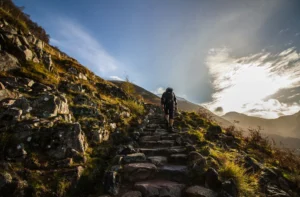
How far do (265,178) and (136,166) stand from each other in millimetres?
6014

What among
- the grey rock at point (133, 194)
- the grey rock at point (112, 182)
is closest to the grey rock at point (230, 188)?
the grey rock at point (133, 194)

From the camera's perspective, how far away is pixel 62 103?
7.80 m

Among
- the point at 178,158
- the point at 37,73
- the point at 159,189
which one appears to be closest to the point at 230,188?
the point at 159,189

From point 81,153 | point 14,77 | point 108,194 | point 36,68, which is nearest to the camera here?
point 108,194

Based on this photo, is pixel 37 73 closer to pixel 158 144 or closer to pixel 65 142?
pixel 65 142

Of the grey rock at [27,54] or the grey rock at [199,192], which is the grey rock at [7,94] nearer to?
the grey rock at [27,54]

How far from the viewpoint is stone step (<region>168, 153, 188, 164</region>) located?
270 inches

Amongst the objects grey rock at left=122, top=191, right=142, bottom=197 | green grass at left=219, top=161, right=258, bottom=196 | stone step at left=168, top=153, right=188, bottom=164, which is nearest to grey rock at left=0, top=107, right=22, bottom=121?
grey rock at left=122, top=191, right=142, bottom=197

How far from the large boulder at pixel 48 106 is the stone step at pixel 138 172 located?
3.55 metres

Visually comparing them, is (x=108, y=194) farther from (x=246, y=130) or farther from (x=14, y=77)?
(x=246, y=130)

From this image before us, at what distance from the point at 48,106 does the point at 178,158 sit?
5.36 meters

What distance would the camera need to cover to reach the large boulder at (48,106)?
680 cm

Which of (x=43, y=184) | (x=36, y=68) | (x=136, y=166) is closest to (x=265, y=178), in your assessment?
(x=136, y=166)

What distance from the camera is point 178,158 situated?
6.94m
